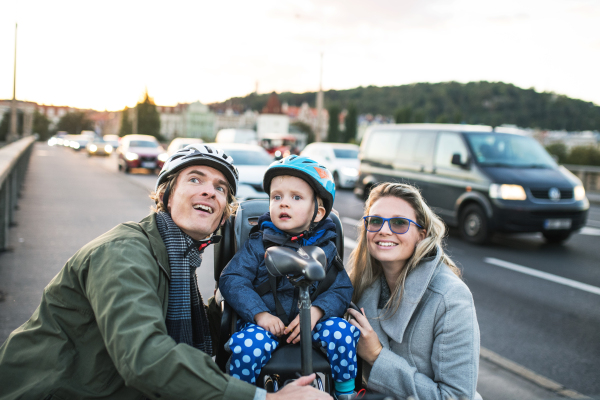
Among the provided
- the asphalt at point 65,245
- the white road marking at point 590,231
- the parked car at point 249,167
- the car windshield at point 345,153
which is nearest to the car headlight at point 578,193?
the white road marking at point 590,231

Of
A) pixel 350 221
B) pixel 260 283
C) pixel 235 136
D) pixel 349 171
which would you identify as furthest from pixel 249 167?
pixel 235 136

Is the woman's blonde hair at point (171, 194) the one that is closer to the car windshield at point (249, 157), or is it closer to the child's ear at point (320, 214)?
the child's ear at point (320, 214)

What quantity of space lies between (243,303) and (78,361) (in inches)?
28.9

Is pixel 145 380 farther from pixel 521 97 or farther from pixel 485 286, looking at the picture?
pixel 521 97

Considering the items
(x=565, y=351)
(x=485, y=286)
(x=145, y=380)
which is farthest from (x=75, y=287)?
(x=485, y=286)

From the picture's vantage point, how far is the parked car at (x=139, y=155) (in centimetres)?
2425

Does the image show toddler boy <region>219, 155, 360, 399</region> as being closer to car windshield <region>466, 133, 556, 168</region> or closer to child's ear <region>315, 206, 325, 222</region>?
child's ear <region>315, 206, 325, 222</region>

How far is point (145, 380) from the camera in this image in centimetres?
153

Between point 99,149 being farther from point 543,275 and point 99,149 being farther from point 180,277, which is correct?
point 180,277

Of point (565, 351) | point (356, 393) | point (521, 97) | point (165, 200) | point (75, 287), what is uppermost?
point (521, 97)

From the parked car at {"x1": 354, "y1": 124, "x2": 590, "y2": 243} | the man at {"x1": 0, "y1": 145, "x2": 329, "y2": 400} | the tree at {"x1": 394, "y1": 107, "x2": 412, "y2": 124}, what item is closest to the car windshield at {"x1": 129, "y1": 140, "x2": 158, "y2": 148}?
the parked car at {"x1": 354, "y1": 124, "x2": 590, "y2": 243}

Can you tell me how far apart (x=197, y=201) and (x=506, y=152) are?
8791 millimetres

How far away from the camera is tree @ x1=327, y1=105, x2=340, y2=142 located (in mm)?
100062

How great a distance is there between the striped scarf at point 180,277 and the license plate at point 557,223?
8338 mm
